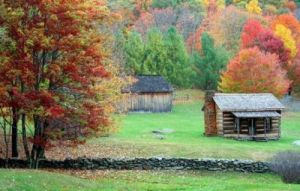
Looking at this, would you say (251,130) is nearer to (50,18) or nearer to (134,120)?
(134,120)

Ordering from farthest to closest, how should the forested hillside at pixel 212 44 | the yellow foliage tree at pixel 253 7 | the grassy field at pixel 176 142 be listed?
the yellow foliage tree at pixel 253 7
the forested hillside at pixel 212 44
the grassy field at pixel 176 142

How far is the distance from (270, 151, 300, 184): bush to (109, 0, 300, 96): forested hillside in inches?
1113

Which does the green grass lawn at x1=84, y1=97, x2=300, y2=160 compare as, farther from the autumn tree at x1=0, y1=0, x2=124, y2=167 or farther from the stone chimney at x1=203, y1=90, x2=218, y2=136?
the autumn tree at x1=0, y1=0, x2=124, y2=167

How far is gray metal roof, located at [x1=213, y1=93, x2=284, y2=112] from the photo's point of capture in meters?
44.5

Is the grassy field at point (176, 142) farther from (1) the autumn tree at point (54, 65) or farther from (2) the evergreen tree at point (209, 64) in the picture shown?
(2) the evergreen tree at point (209, 64)

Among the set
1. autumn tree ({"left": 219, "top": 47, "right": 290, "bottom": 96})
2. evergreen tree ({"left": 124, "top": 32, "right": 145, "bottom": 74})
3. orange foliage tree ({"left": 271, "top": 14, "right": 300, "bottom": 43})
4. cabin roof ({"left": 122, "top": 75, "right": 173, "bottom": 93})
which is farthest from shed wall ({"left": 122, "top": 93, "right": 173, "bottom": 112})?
orange foliage tree ({"left": 271, "top": 14, "right": 300, "bottom": 43})

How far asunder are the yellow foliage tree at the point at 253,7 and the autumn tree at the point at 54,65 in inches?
2984

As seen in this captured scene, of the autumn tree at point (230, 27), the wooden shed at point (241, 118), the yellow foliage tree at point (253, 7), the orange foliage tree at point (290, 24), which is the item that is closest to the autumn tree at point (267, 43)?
the autumn tree at point (230, 27)

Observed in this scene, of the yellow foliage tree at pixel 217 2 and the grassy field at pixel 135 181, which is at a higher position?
the yellow foliage tree at pixel 217 2

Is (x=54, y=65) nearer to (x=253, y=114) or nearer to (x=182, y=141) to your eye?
(x=182, y=141)

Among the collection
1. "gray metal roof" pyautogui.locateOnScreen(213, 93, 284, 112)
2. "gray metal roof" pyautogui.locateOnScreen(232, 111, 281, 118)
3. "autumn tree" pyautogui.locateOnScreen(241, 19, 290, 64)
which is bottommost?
"gray metal roof" pyautogui.locateOnScreen(232, 111, 281, 118)

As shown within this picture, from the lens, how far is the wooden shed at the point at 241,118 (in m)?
44.2

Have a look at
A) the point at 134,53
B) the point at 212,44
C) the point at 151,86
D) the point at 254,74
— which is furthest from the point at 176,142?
the point at 212,44

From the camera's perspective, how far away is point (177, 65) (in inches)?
3014
